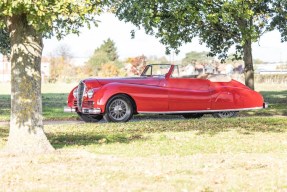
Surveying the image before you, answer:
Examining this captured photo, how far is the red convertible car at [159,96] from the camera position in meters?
17.0

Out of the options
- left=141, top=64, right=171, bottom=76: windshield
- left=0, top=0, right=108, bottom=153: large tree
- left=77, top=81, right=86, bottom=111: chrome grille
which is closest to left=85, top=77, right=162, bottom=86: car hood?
left=77, top=81, right=86, bottom=111: chrome grille

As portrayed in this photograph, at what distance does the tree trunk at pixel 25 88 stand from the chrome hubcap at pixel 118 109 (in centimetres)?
650

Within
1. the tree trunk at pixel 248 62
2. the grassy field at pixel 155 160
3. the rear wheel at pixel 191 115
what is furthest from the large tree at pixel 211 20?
the grassy field at pixel 155 160

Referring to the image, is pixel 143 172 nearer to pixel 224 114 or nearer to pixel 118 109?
pixel 118 109

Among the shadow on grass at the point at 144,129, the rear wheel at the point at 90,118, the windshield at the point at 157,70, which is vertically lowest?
the shadow on grass at the point at 144,129

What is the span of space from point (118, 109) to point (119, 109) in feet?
0.10

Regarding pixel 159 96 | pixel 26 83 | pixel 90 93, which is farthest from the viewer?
pixel 159 96

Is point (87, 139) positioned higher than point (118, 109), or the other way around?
point (118, 109)

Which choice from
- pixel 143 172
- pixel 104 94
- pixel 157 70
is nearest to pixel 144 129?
pixel 104 94

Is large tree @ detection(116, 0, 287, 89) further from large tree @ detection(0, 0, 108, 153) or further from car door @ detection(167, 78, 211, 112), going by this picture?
large tree @ detection(0, 0, 108, 153)

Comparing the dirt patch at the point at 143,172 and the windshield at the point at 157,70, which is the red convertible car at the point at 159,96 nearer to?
the windshield at the point at 157,70

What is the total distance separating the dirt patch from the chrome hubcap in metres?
6.94

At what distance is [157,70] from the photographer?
714 inches

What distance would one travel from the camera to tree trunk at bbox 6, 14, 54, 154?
414 inches
